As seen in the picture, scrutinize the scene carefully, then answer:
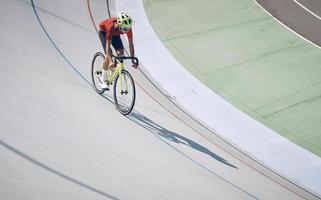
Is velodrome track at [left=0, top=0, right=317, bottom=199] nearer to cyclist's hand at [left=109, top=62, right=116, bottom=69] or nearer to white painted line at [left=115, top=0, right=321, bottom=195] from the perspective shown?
Answer: white painted line at [left=115, top=0, right=321, bottom=195]

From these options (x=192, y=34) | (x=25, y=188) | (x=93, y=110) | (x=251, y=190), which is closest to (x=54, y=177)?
(x=25, y=188)

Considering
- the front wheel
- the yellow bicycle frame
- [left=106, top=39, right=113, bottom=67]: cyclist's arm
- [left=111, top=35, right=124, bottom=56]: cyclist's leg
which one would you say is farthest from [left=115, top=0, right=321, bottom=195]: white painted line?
[left=106, top=39, right=113, bottom=67]: cyclist's arm

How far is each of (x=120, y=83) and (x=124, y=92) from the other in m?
0.27

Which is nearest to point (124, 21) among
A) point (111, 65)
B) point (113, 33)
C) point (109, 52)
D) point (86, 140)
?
point (113, 33)

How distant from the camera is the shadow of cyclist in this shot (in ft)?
29.2

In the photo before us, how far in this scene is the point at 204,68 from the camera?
41.5ft

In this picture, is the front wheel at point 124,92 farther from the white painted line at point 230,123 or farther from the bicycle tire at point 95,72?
the white painted line at point 230,123

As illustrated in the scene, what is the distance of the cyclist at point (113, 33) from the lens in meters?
7.94

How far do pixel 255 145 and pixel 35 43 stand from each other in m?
6.09

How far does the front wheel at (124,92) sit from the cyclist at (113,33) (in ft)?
0.99

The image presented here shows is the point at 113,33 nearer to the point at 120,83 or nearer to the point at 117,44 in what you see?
the point at 117,44

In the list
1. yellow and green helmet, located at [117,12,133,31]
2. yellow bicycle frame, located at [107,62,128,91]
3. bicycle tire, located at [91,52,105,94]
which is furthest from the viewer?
bicycle tire, located at [91,52,105,94]

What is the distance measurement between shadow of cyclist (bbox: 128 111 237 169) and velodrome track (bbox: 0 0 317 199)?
0.03 m

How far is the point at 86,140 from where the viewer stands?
7.21 metres
